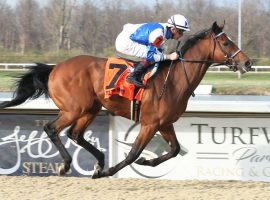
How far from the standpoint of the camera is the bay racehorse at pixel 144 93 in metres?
4.86

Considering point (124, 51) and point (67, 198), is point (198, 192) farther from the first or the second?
point (124, 51)

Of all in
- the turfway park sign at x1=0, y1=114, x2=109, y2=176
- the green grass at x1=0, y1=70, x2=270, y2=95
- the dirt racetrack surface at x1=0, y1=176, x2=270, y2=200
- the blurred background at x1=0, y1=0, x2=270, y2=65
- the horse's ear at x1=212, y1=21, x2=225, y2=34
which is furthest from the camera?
the blurred background at x1=0, y1=0, x2=270, y2=65

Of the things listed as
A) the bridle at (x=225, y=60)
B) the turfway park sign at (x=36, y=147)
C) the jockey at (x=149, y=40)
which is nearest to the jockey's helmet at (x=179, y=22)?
the jockey at (x=149, y=40)

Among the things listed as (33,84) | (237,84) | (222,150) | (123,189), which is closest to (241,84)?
(237,84)

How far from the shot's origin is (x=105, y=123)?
6109mm

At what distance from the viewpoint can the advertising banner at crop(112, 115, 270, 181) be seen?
588 cm

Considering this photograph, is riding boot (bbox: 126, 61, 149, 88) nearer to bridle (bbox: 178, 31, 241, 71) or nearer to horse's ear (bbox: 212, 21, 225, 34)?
bridle (bbox: 178, 31, 241, 71)

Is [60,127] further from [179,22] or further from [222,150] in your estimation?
[222,150]

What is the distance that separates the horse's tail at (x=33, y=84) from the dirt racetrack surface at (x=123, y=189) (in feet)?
2.61

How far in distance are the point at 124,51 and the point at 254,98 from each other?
2.35 metres

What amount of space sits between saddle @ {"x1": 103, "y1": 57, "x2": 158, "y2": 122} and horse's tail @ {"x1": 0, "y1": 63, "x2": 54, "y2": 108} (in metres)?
0.73

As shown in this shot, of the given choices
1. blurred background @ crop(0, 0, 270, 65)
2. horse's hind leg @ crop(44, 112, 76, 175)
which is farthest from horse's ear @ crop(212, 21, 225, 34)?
blurred background @ crop(0, 0, 270, 65)

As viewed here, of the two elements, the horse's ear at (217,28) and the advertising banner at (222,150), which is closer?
the horse's ear at (217,28)

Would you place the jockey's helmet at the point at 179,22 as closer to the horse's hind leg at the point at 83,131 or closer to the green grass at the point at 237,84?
the horse's hind leg at the point at 83,131
